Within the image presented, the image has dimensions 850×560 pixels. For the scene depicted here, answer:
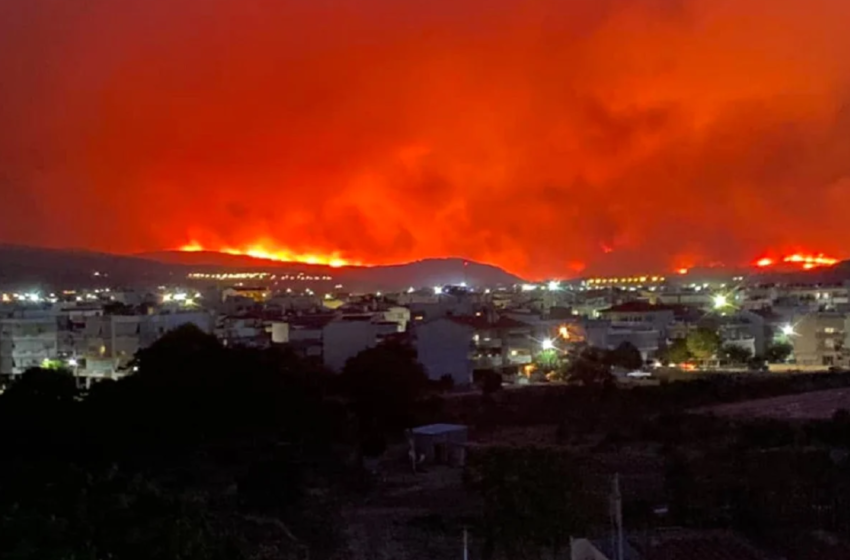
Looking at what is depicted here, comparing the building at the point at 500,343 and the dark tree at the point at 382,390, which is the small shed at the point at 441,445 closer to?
the dark tree at the point at 382,390

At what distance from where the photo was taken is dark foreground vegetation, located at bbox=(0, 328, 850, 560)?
8312mm

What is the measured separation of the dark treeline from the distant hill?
6619 centimetres

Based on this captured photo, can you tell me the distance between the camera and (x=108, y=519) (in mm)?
7539

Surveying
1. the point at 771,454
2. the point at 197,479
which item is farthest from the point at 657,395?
the point at 197,479

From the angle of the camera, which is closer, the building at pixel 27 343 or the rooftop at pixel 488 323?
the building at pixel 27 343

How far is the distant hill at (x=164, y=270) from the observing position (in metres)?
90.1

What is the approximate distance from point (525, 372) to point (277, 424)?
13.9m

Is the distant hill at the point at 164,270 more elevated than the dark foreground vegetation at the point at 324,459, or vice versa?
the distant hill at the point at 164,270

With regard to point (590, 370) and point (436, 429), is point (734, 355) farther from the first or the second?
point (436, 429)

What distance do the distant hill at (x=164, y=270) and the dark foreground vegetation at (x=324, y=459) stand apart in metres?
66.5

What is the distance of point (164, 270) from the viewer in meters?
111

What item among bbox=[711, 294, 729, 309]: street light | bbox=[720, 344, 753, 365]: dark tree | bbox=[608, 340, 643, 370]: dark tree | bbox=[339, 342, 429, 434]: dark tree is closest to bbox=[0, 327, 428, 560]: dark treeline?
bbox=[339, 342, 429, 434]: dark tree

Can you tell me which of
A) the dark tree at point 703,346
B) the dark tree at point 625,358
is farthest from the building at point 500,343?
the dark tree at point 703,346

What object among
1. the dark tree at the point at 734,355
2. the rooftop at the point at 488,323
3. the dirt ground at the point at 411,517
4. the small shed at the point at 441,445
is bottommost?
the dirt ground at the point at 411,517
